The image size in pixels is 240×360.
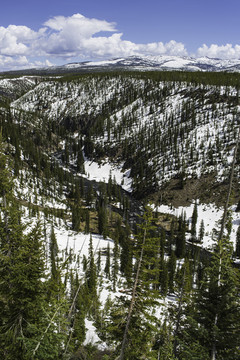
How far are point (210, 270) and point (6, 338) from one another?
12707 millimetres

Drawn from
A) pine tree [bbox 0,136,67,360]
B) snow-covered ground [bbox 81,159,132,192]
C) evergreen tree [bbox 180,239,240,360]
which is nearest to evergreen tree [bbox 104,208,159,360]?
evergreen tree [bbox 180,239,240,360]

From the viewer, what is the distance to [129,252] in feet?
44.7

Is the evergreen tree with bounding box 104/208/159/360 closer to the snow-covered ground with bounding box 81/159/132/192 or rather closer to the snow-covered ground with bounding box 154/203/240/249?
the snow-covered ground with bounding box 154/203/240/249

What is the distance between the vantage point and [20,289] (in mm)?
13461

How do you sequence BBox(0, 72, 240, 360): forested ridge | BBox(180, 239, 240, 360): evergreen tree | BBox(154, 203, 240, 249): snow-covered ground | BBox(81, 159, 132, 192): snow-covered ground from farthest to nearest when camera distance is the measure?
BBox(81, 159, 132, 192): snow-covered ground, BBox(154, 203, 240, 249): snow-covered ground, BBox(0, 72, 240, 360): forested ridge, BBox(180, 239, 240, 360): evergreen tree

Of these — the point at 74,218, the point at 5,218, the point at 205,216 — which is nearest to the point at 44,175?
the point at 74,218

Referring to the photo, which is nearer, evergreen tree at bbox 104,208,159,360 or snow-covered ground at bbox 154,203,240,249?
evergreen tree at bbox 104,208,159,360

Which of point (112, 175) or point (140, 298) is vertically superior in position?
point (140, 298)

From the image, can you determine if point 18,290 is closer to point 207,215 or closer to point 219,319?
point 219,319

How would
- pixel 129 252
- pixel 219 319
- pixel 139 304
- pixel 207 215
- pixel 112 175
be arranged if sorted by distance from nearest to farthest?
1. pixel 139 304
2. pixel 219 319
3. pixel 129 252
4. pixel 207 215
5. pixel 112 175

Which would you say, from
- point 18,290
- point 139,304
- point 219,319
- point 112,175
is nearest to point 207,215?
point 112,175

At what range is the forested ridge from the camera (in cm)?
1275

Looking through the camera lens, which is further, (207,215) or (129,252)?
(207,215)

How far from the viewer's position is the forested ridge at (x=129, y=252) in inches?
502
